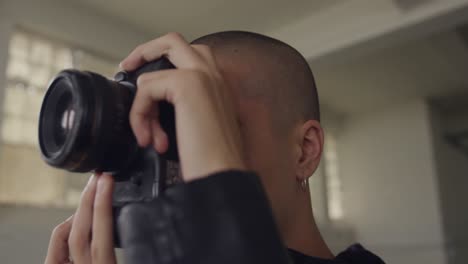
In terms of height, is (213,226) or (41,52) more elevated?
(41,52)

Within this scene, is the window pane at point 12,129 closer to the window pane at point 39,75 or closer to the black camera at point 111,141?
the window pane at point 39,75

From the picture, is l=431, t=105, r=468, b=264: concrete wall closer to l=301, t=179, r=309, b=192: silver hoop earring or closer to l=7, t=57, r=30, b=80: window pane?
l=7, t=57, r=30, b=80: window pane

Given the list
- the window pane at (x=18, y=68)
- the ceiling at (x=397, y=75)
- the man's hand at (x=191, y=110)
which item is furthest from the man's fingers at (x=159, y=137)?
the ceiling at (x=397, y=75)

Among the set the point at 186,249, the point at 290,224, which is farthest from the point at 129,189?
the point at 290,224

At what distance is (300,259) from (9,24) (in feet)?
4.47

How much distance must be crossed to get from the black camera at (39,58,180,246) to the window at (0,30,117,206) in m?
1.15

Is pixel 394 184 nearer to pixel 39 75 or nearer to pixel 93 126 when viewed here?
pixel 39 75

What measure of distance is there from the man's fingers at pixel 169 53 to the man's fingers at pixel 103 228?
13 centimetres

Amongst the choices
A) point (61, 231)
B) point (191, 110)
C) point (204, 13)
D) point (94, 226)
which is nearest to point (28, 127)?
point (204, 13)

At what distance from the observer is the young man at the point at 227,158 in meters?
0.33

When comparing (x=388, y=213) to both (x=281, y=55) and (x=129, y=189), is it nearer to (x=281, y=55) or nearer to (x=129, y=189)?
(x=281, y=55)

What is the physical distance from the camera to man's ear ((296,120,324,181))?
62 cm

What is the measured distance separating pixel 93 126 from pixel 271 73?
305mm

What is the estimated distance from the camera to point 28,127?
1.60m
